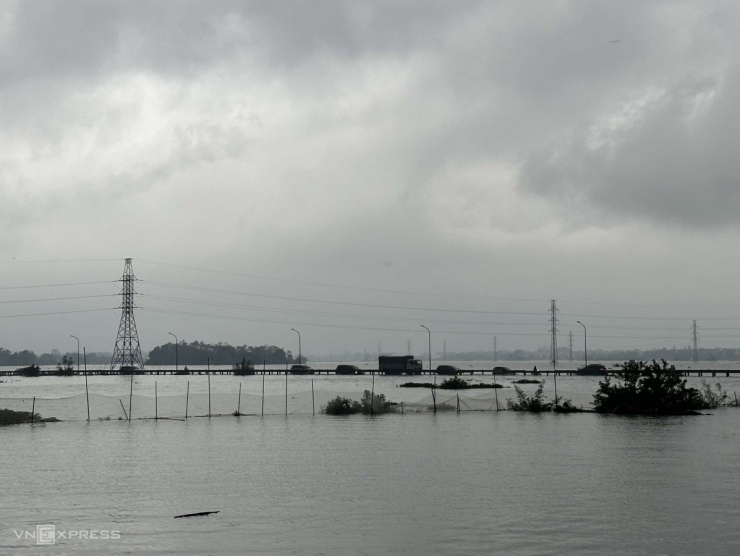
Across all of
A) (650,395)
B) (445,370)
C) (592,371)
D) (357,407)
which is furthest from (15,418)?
(592,371)

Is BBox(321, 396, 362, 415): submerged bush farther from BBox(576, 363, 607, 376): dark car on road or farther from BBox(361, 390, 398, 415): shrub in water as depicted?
BBox(576, 363, 607, 376): dark car on road

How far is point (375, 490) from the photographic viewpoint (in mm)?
29031

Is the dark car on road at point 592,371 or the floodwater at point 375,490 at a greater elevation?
the floodwater at point 375,490

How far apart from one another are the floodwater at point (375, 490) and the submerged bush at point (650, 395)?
34.6ft

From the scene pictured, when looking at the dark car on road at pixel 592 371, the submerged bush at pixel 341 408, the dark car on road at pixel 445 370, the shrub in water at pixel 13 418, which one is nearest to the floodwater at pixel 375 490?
the shrub in water at pixel 13 418

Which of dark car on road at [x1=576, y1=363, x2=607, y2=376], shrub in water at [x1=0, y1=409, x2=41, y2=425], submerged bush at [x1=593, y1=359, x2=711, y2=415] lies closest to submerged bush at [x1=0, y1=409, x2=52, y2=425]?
shrub in water at [x1=0, y1=409, x2=41, y2=425]

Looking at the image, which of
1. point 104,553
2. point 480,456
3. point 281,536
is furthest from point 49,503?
point 480,456

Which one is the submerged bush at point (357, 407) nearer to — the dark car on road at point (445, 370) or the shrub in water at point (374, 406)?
the shrub in water at point (374, 406)

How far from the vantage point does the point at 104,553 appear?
795 inches

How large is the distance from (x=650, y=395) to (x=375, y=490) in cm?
3792

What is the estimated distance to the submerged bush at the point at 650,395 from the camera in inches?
2386

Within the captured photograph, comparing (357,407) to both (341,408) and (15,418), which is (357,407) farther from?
(15,418)

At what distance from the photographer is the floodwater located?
21562 mm

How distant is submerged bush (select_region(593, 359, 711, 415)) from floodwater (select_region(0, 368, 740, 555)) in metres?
10.6
